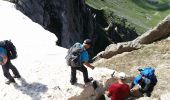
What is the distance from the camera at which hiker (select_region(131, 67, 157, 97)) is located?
23109 mm

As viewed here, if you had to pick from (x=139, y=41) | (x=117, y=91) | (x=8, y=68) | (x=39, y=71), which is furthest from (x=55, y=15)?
(x=117, y=91)

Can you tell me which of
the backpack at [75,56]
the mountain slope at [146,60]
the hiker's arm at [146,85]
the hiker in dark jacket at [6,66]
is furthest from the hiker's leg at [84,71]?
the mountain slope at [146,60]

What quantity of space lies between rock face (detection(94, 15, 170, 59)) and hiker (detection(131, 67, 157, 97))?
485 inches

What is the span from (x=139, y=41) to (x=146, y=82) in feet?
46.0

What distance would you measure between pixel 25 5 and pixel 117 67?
20.3 meters

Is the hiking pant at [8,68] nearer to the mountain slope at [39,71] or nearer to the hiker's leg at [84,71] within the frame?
the mountain slope at [39,71]

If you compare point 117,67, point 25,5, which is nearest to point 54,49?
point 117,67

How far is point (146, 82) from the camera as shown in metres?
23.3

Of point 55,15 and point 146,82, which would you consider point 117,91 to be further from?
point 55,15

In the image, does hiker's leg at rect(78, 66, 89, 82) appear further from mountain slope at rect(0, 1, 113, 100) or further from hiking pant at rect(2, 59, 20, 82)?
hiking pant at rect(2, 59, 20, 82)

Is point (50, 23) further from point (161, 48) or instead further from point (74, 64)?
point (74, 64)

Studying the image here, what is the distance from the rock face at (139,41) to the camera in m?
36.0

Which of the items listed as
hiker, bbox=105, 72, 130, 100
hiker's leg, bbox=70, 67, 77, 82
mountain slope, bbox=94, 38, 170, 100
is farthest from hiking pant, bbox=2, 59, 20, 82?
mountain slope, bbox=94, 38, 170, 100

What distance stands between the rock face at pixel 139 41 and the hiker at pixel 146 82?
12.3 meters
